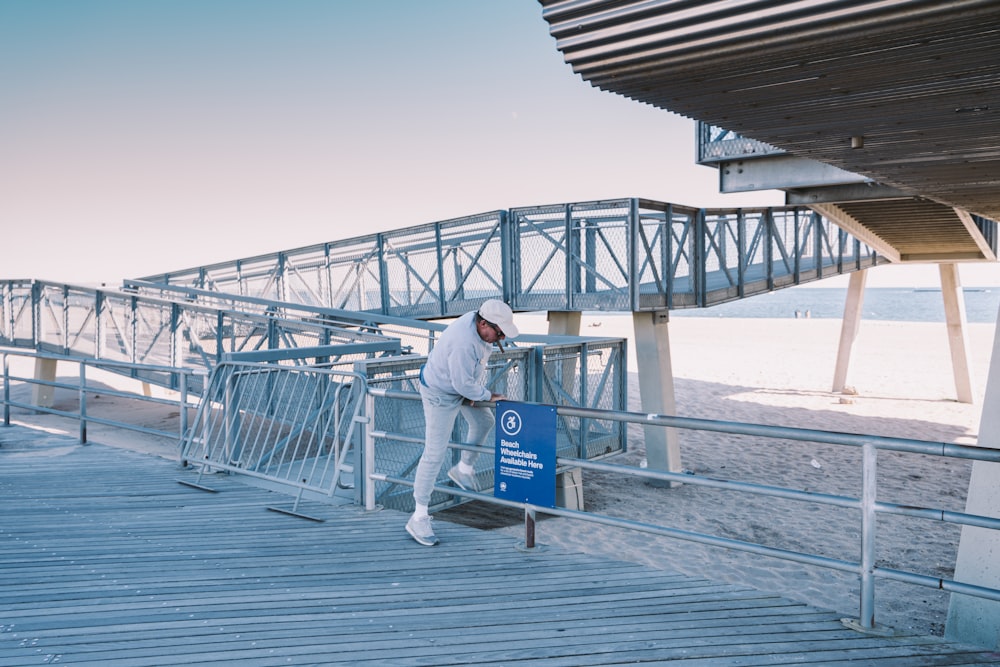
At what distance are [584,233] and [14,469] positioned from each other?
9.26 metres

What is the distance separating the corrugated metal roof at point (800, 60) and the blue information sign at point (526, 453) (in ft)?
7.27

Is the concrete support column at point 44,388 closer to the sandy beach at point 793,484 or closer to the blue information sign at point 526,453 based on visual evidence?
the sandy beach at point 793,484

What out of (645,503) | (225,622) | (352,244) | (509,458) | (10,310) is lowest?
(645,503)

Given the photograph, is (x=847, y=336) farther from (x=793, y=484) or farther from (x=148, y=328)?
(x=148, y=328)

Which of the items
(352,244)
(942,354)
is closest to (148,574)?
(352,244)

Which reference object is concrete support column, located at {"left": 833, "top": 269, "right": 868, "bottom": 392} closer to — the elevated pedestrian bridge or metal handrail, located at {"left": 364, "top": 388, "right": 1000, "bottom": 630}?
the elevated pedestrian bridge

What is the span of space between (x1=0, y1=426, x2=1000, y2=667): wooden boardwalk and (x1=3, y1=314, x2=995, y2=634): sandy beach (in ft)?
2.61

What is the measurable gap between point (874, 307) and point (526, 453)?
10446 centimetres

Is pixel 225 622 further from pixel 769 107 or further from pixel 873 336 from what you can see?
pixel 873 336

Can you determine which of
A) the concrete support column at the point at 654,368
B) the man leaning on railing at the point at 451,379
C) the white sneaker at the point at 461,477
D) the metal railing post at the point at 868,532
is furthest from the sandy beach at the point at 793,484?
the man leaning on railing at the point at 451,379

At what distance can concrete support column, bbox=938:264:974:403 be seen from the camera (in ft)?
72.4

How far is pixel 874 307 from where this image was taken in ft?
322

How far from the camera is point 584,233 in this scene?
13672mm

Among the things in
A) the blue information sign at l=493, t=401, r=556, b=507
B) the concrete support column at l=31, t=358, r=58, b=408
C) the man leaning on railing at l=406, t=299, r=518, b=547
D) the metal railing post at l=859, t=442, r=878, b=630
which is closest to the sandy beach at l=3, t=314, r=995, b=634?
the metal railing post at l=859, t=442, r=878, b=630
